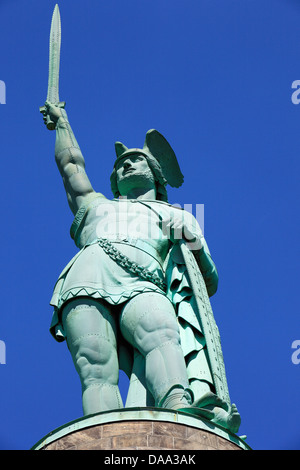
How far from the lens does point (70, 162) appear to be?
49.8 feet

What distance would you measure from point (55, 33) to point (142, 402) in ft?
24.0

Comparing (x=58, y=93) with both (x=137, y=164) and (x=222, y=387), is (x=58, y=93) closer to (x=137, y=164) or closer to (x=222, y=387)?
(x=137, y=164)

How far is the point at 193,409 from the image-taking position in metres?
10.8

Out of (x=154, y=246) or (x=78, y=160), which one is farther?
(x=78, y=160)

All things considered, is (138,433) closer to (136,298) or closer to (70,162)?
(136,298)

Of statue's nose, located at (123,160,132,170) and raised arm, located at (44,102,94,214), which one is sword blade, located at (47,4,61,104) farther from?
statue's nose, located at (123,160,132,170)

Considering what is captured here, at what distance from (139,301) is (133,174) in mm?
2782

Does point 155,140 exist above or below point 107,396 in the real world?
above

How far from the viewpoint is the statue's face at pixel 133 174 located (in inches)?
588

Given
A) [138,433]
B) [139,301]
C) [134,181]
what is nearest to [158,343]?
[139,301]

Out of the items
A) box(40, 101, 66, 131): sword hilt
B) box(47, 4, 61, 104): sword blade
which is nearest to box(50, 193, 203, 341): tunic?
box(40, 101, 66, 131): sword hilt
